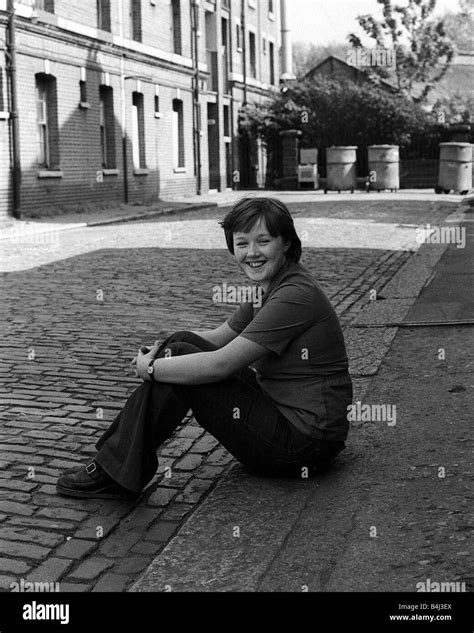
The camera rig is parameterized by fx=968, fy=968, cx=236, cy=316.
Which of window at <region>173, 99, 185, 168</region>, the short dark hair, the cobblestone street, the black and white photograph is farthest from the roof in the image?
the short dark hair

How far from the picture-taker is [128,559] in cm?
347

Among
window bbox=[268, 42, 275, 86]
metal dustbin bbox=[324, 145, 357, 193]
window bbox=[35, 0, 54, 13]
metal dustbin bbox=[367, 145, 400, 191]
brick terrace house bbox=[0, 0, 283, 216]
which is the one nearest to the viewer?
brick terrace house bbox=[0, 0, 283, 216]

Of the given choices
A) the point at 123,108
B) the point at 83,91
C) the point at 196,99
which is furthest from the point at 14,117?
the point at 196,99

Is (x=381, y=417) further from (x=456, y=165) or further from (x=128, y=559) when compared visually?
(x=456, y=165)

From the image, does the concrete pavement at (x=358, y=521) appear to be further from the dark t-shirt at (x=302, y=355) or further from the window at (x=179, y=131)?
the window at (x=179, y=131)

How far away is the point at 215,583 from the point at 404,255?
1047 centimetres

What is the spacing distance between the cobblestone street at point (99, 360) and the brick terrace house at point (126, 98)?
570 centimetres

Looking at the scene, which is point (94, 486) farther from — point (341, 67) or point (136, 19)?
point (341, 67)

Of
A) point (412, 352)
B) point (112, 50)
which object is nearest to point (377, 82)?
point (112, 50)

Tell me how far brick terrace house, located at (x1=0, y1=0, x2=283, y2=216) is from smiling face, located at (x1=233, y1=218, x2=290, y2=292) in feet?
58.4

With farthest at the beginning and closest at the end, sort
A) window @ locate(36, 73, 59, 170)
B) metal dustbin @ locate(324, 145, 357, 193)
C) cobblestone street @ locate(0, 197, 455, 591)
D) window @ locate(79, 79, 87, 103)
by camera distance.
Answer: metal dustbin @ locate(324, 145, 357, 193)
window @ locate(79, 79, 87, 103)
window @ locate(36, 73, 59, 170)
cobblestone street @ locate(0, 197, 455, 591)

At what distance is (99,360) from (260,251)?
122 inches

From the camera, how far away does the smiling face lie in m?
4.04

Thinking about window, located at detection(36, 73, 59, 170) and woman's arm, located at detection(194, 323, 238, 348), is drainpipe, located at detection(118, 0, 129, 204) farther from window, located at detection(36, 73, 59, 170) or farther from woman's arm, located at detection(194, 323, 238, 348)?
woman's arm, located at detection(194, 323, 238, 348)
